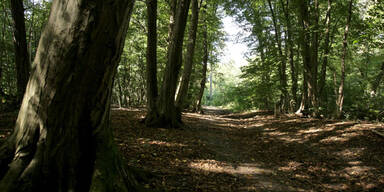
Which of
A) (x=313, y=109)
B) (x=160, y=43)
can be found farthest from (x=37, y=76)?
(x=160, y=43)

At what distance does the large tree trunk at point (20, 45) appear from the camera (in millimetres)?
7530

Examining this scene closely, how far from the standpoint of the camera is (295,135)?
964 cm

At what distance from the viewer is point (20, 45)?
25.3ft

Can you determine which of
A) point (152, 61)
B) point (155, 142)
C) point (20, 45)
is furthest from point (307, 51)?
point (20, 45)

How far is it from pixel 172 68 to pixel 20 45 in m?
5.26

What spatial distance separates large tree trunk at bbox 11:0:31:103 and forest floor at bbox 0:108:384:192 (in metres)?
1.50

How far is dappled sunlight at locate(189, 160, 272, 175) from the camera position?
5.15 m

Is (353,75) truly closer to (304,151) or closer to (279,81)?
(279,81)

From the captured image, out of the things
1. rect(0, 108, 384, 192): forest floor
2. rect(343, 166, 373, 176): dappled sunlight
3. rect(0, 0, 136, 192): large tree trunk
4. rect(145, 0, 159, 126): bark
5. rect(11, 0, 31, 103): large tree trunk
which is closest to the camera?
rect(0, 0, 136, 192): large tree trunk

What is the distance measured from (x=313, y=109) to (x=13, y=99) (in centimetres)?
1481

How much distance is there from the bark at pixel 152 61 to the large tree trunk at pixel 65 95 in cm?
645

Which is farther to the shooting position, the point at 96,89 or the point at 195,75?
the point at 195,75

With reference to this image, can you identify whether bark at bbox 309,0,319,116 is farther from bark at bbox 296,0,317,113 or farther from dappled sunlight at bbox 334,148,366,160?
dappled sunlight at bbox 334,148,366,160

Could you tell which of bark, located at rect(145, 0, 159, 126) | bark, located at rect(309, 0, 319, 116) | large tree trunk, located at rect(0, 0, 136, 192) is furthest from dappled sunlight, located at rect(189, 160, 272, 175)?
bark, located at rect(309, 0, 319, 116)
